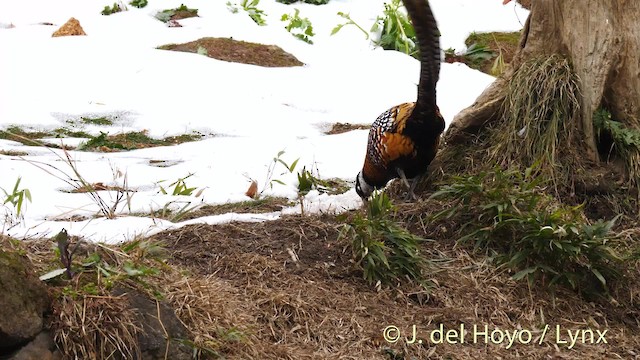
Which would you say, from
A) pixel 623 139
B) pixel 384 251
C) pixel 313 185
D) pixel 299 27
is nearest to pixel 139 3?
pixel 299 27

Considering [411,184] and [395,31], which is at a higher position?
[395,31]

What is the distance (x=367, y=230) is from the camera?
171 inches

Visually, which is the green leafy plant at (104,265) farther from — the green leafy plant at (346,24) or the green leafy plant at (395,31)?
the green leafy plant at (346,24)

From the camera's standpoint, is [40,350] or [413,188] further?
[413,188]

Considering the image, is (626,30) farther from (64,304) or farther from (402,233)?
(64,304)

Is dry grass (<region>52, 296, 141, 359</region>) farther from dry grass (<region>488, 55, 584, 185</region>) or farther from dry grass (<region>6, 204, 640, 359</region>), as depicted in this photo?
dry grass (<region>488, 55, 584, 185</region>)

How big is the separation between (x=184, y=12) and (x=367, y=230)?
22.2ft

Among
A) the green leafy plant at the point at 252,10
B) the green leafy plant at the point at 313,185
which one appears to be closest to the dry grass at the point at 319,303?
the green leafy plant at the point at 313,185

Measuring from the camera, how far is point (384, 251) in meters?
4.30

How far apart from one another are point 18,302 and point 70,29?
7.03 meters

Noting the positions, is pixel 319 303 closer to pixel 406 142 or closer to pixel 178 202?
pixel 406 142

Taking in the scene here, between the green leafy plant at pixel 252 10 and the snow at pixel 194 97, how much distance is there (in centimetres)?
12

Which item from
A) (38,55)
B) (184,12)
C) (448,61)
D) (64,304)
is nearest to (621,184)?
(64,304)

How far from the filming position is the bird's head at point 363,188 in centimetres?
563
